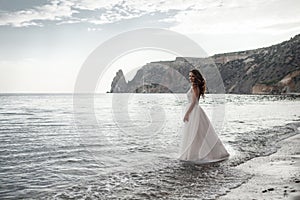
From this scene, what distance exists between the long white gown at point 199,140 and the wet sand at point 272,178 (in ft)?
3.38

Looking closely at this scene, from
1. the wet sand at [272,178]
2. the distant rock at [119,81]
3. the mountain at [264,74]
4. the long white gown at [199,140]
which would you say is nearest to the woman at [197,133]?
the long white gown at [199,140]

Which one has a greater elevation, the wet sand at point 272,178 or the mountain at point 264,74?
the mountain at point 264,74

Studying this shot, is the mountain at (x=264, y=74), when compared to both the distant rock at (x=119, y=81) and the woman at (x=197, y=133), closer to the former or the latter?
the distant rock at (x=119, y=81)

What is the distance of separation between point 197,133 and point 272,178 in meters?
2.89

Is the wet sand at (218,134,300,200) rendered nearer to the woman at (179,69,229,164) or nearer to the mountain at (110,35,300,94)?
the woman at (179,69,229,164)

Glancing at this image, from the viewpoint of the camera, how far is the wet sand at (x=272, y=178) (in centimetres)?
562

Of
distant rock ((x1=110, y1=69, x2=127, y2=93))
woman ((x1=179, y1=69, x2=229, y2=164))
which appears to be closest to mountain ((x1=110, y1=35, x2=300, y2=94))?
distant rock ((x1=110, y1=69, x2=127, y2=93))

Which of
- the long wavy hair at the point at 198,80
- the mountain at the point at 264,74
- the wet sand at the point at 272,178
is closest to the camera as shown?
the wet sand at the point at 272,178

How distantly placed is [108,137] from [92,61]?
5.54 m

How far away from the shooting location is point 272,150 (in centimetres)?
1085

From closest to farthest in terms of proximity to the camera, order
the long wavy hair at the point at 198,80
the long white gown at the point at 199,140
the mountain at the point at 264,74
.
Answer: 1. the long wavy hair at the point at 198,80
2. the long white gown at the point at 199,140
3. the mountain at the point at 264,74

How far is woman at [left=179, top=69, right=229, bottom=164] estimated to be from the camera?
30.1ft

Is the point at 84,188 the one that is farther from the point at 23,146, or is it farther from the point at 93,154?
the point at 23,146

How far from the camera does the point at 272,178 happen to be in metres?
6.77
